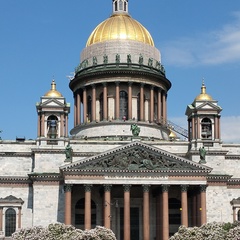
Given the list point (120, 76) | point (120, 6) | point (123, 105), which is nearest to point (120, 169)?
point (123, 105)

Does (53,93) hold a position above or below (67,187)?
above

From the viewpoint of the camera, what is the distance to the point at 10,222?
327 ft

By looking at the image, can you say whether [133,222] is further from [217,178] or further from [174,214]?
[217,178]

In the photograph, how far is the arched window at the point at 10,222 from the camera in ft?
326

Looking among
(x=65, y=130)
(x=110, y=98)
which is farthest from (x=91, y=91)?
→ (x=65, y=130)

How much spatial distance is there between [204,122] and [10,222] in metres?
28.5

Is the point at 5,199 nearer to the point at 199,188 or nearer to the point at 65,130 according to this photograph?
the point at 65,130

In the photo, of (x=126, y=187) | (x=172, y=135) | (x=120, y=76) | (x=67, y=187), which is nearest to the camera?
(x=67, y=187)

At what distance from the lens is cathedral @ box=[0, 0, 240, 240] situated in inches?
3807

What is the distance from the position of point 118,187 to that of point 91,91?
2013 centimetres

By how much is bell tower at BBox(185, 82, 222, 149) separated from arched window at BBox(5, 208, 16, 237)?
24.8 m

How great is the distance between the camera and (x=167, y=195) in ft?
318

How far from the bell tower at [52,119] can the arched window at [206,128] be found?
18.1 meters

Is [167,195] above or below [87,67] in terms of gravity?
below
